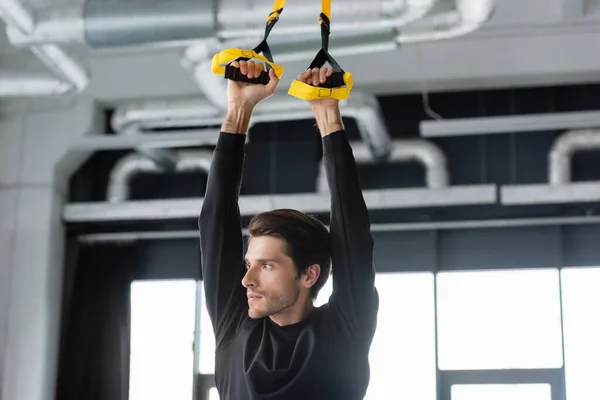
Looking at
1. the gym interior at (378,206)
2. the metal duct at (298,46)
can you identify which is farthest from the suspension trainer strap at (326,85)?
the gym interior at (378,206)

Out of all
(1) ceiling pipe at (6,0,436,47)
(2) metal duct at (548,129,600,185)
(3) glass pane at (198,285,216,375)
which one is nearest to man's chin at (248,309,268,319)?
(1) ceiling pipe at (6,0,436,47)

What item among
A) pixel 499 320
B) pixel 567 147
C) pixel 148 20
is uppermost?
pixel 567 147

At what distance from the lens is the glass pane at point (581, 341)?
258 inches

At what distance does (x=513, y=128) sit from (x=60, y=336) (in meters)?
4.03

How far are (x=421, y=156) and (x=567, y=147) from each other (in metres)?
1.06

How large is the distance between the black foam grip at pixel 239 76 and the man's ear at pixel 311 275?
35 cm

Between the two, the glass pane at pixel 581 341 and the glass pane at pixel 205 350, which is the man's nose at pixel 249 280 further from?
the glass pane at pixel 205 350

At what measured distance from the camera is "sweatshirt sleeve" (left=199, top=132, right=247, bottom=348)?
1622 millimetres

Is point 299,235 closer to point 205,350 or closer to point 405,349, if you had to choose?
point 405,349

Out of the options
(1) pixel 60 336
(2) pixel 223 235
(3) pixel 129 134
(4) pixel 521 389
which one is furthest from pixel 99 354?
(2) pixel 223 235

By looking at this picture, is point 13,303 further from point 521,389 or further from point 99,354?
point 521,389

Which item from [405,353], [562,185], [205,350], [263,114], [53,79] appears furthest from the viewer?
[205,350]

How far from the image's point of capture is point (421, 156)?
6.83 meters

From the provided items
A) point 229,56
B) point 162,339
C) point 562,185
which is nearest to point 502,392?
point 562,185
